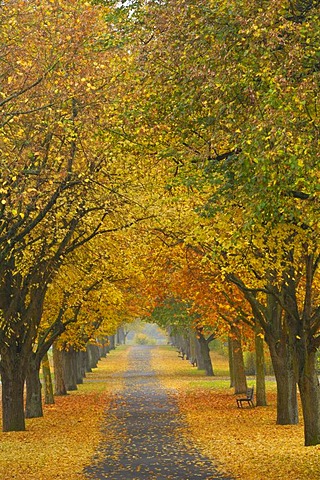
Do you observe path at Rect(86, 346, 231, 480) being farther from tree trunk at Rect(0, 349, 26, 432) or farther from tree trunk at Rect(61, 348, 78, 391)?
tree trunk at Rect(61, 348, 78, 391)

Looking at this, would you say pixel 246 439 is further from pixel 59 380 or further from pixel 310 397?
pixel 59 380

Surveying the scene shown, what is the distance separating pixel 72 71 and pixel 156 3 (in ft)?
7.23

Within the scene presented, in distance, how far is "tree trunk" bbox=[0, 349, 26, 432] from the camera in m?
25.4

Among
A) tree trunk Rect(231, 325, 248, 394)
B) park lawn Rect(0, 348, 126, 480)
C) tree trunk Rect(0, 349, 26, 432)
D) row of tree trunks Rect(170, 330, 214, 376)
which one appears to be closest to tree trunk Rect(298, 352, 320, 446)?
park lawn Rect(0, 348, 126, 480)

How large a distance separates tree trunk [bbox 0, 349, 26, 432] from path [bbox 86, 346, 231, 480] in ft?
9.18

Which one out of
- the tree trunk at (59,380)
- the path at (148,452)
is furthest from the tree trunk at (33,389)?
the tree trunk at (59,380)

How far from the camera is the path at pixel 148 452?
1672 centimetres

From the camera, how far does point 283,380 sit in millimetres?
26703

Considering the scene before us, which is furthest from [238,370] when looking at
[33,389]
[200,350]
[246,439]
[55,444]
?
[200,350]

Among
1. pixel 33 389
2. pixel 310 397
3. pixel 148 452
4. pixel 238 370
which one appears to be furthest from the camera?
pixel 238 370

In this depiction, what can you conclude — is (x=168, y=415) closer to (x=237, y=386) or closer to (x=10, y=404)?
(x=10, y=404)

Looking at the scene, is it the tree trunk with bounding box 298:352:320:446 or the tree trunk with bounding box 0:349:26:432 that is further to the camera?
the tree trunk with bounding box 0:349:26:432

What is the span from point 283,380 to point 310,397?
8.06 m

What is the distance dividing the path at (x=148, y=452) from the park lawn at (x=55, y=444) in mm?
451
